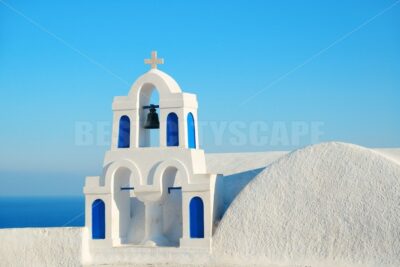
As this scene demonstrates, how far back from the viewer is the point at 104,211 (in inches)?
971

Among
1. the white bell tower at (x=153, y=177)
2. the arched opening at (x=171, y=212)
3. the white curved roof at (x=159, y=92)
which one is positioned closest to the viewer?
the white bell tower at (x=153, y=177)

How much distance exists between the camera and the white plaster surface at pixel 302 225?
70.8 ft

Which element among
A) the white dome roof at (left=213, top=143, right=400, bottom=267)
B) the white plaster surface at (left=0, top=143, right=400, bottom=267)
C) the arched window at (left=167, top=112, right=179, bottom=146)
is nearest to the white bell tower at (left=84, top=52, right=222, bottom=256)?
the arched window at (left=167, top=112, right=179, bottom=146)

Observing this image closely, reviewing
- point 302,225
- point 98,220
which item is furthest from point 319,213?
point 98,220

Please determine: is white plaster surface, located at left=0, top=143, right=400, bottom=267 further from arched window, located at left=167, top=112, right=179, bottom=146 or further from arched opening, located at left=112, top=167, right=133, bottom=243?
arched window, located at left=167, top=112, right=179, bottom=146

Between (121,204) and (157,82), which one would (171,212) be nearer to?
(121,204)

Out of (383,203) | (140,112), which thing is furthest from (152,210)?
(383,203)

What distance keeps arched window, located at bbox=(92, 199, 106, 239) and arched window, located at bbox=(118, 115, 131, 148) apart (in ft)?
6.71

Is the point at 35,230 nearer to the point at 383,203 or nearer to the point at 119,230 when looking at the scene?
the point at 119,230

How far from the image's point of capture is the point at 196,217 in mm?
23672

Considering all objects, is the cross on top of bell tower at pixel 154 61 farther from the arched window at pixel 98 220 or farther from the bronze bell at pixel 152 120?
the arched window at pixel 98 220

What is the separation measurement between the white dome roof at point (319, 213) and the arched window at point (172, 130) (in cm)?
281

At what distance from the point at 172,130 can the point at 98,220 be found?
389 centimetres

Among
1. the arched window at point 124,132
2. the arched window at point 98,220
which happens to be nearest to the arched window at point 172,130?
the arched window at point 124,132
